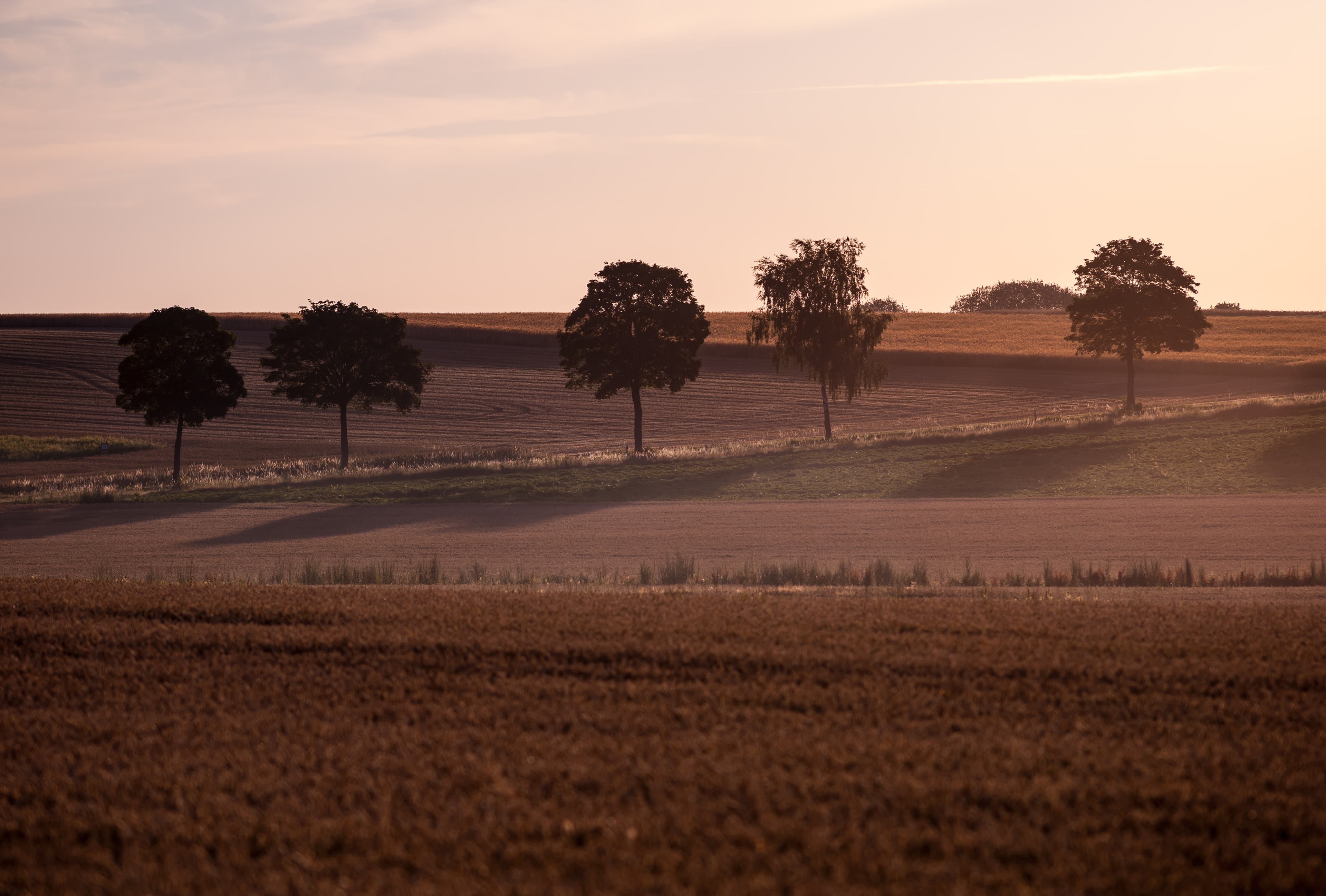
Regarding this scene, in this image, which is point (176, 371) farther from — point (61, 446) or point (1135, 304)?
point (1135, 304)

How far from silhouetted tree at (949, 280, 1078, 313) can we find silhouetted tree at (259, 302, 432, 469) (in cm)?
12256

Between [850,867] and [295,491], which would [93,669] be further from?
[295,491]

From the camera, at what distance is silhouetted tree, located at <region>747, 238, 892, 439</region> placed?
4872 centimetres

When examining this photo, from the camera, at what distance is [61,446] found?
50812mm

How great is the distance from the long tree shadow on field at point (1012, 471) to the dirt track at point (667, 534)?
2.65 metres

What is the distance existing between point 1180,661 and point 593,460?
3530 centimetres

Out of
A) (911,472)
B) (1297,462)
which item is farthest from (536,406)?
(1297,462)

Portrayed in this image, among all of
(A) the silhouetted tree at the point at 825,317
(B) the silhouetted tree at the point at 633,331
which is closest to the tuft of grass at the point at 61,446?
(B) the silhouetted tree at the point at 633,331

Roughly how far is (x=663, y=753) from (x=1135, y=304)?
53.9 meters

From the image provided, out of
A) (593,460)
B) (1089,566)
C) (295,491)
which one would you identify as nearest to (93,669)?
(1089,566)

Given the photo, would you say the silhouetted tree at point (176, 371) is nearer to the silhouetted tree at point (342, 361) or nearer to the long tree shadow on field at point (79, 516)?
the silhouetted tree at point (342, 361)

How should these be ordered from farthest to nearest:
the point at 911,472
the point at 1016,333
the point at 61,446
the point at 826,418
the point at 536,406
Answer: the point at 1016,333 → the point at 536,406 → the point at 61,446 → the point at 826,418 → the point at 911,472

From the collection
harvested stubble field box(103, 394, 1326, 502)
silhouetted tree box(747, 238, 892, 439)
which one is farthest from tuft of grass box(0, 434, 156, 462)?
silhouetted tree box(747, 238, 892, 439)

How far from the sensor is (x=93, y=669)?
25.8ft
